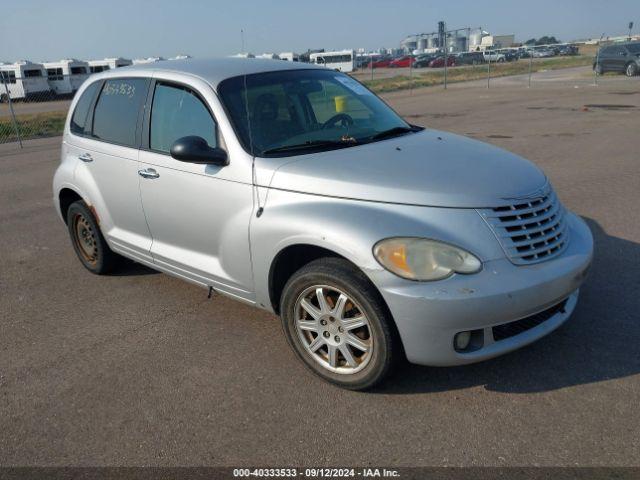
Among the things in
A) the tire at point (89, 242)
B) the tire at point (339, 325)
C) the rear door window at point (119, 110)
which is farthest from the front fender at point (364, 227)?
the tire at point (89, 242)

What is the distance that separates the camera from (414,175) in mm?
3400

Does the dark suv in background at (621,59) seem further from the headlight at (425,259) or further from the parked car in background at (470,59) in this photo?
the parked car in background at (470,59)

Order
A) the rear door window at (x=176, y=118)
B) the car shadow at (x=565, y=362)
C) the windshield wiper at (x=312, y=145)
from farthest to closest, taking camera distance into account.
Answer: the rear door window at (x=176, y=118) → the windshield wiper at (x=312, y=145) → the car shadow at (x=565, y=362)

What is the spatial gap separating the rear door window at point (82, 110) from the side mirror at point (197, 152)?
1932 mm

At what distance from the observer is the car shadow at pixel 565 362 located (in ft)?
11.1

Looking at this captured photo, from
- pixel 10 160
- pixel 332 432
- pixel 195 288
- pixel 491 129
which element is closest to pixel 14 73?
pixel 10 160

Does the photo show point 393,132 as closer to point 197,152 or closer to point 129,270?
point 197,152

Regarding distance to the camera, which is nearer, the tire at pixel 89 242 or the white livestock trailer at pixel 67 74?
the tire at pixel 89 242

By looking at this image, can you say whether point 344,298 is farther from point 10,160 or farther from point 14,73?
point 14,73

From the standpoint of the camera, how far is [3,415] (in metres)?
3.37

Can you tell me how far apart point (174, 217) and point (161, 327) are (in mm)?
826

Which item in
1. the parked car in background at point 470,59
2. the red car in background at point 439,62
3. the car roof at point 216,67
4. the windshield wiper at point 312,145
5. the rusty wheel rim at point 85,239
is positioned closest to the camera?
the windshield wiper at point 312,145

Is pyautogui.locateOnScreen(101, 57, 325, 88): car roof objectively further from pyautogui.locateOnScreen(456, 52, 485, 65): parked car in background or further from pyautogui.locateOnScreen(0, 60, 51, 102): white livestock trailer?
pyautogui.locateOnScreen(456, 52, 485, 65): parked car in background

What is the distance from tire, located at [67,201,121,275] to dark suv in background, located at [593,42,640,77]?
30661 mm
